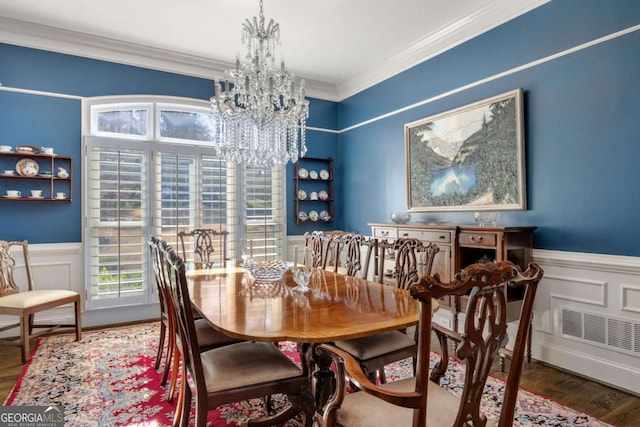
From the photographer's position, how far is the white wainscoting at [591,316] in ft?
8.17

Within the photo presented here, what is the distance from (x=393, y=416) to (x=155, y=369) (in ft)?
7.29

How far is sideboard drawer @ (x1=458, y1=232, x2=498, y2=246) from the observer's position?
2.92m

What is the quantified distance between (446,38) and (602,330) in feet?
9.86

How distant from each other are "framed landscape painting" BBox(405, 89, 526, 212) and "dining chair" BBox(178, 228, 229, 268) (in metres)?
2.26

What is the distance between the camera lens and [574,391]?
2.50 m

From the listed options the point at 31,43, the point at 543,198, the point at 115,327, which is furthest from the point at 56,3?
the point at 543,198

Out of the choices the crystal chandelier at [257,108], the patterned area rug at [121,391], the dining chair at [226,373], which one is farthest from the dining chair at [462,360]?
the crystal chandelier at [257,108]

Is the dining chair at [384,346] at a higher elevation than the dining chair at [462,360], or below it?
below

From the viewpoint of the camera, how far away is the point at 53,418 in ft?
6.73

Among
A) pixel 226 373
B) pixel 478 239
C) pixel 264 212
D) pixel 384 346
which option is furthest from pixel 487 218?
pixel 264 212

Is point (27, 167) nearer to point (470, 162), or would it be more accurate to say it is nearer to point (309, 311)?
point (309, 311)

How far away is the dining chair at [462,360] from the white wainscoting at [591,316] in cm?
186

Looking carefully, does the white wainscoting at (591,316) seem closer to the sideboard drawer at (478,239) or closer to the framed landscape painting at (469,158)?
the sideboard drawer at (478,239)

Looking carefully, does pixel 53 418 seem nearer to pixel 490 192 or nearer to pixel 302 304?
pixel 302 304
